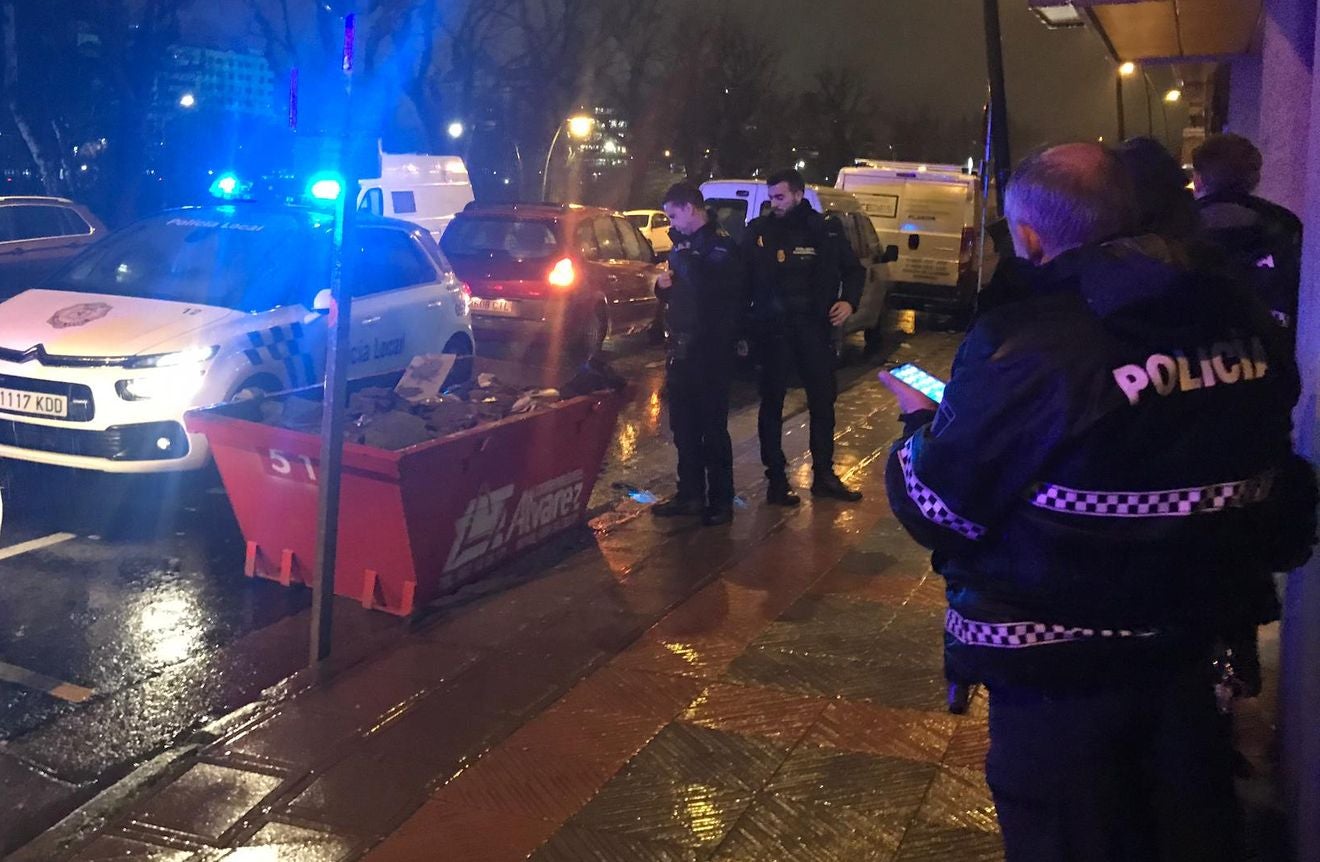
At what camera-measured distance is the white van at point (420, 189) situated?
693 inches

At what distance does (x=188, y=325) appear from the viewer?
7152 millimetres

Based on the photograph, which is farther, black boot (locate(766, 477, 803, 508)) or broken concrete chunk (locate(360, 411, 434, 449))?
black boot (locate(766, 477, 803, 508))

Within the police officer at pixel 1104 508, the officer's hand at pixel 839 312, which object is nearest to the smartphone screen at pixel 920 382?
the police officer at pixel 1104 508

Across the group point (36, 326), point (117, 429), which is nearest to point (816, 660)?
point (117, 429)

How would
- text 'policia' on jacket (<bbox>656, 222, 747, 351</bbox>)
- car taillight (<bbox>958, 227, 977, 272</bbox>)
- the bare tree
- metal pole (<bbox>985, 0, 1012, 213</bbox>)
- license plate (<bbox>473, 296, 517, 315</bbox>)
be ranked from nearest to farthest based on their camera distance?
text 'policia' on jacket (<bbox>656, 222, 747, 351</bbox>), metal pole (<bbox>985, 0, 1012, 213</bbox>), license plate (<bbox>473, 296, 517, 315</bbox>), car taillight (<bbox>958, 227, 977, 272</bbox>), the bare tree

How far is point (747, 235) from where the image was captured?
7445 mm

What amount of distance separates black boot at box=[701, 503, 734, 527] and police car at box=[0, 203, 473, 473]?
5.54 ft

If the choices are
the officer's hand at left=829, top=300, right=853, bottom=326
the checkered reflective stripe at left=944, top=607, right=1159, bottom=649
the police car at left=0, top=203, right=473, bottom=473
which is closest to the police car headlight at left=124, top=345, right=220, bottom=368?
the police car at left=0, top=203, right=473, bottom=473

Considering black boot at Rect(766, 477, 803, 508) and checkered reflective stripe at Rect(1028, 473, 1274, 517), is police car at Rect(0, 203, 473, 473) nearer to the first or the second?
black boot at Rect(766, 477, 803, 508)

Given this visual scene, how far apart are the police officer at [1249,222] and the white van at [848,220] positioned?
10448 millimetres

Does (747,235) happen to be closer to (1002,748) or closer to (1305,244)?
(1305,244)

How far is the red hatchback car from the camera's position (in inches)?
508

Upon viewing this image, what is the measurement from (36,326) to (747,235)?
13.5ft

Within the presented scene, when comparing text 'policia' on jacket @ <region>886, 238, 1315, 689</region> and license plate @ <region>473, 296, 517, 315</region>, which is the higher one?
text 'policia' on jacket @ <region>886, 238, 1315, 689</region>
